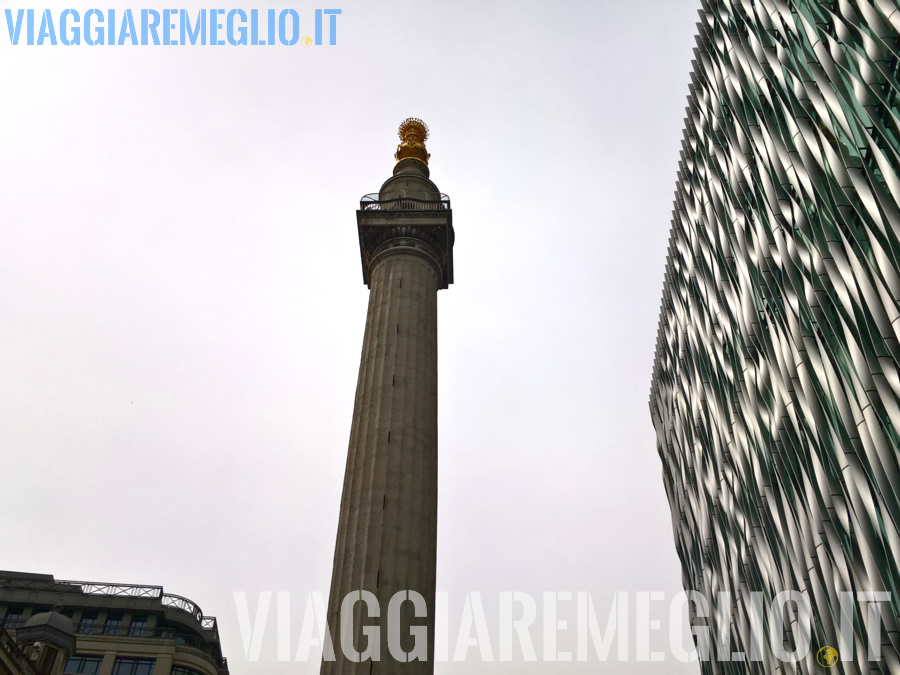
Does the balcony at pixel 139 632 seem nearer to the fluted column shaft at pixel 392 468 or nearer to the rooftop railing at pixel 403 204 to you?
the fluted column shaft at pixel 392 468

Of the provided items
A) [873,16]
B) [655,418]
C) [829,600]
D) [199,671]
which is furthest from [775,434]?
[199,671]

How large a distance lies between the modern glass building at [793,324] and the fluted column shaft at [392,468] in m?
16.2

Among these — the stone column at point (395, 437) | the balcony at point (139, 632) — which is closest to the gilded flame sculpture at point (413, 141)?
the stone column at point (395, 437)

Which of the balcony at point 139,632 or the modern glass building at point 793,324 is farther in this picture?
→ the balcony at point 139,632

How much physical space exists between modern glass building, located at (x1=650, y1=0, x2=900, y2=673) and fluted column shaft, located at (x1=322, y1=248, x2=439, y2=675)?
53.2 feet

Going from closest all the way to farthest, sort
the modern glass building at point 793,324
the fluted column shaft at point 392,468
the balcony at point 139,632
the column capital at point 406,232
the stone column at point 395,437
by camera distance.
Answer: the modern glass building at point 793,324 → the stone column at point 395,437 → the fluted column shaft at point 392,468 → the column capital at point 406,232 → the balcony at point 139,632

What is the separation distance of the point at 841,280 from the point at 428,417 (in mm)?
20816

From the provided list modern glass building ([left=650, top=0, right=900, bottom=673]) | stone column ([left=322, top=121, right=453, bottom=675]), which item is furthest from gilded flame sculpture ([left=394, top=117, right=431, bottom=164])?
modern glass building ([left=650, top=0, right=900, bottom=673])

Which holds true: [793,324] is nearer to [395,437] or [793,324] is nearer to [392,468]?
[395,437]

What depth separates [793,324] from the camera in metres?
37.2

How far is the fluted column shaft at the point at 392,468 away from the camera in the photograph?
119 feet

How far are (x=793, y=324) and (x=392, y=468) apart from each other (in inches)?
769

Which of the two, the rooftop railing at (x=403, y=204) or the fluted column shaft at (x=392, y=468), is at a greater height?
the rooftop railing at (x=403, y=204)

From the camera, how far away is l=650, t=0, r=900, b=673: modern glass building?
29.5 m
